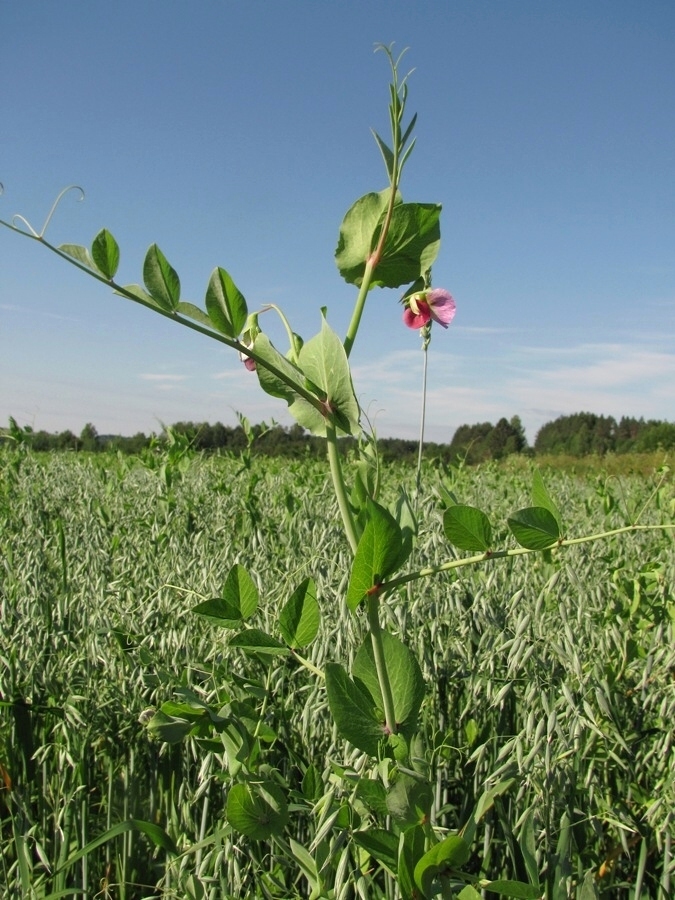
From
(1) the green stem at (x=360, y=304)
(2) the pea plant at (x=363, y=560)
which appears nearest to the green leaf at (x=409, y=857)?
(2) the pea plant at (x=363, y=560)

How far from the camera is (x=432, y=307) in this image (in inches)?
21.2

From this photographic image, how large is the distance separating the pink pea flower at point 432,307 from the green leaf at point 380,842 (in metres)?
0.38

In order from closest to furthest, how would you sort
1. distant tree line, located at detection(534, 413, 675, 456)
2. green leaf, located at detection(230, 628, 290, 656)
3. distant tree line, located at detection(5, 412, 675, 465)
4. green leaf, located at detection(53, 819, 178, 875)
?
green leaf, located at detection(230, 628, 290, 656) → green leaf, located at detection(53, 819, 178, 875) → distant tree line, located at detection(5, 412, 675, 465) → distant tree line, located at detection(534, 413, 675, 456)

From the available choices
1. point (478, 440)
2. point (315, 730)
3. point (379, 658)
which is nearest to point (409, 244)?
point (379, 658)

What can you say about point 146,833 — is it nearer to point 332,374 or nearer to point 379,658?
point 379,658

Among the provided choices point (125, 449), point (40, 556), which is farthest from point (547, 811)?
point (125, 449)

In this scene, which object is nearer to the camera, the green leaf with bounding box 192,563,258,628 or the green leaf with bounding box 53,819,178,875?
Result: the green leaf with bounding box 192,563,258,628

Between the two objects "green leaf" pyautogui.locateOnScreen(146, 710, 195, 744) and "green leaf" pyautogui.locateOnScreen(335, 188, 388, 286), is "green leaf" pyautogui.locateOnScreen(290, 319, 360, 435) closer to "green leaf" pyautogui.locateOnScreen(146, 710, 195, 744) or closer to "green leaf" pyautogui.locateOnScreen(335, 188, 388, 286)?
"green leaf" pyautogui.locateOnScreen(335, 188, 388, 286)

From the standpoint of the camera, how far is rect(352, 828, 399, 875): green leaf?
1.61ft

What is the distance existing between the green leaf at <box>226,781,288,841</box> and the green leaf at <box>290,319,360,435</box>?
0.28m

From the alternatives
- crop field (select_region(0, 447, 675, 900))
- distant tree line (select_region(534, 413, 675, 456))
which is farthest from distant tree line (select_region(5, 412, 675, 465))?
crop field (select_region(0, 447, 675, 900))

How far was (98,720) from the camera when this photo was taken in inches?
41.1

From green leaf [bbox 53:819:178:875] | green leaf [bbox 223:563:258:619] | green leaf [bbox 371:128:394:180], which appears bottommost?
green leaf [bbox 53:819:178:875]

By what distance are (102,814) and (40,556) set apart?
59cm
